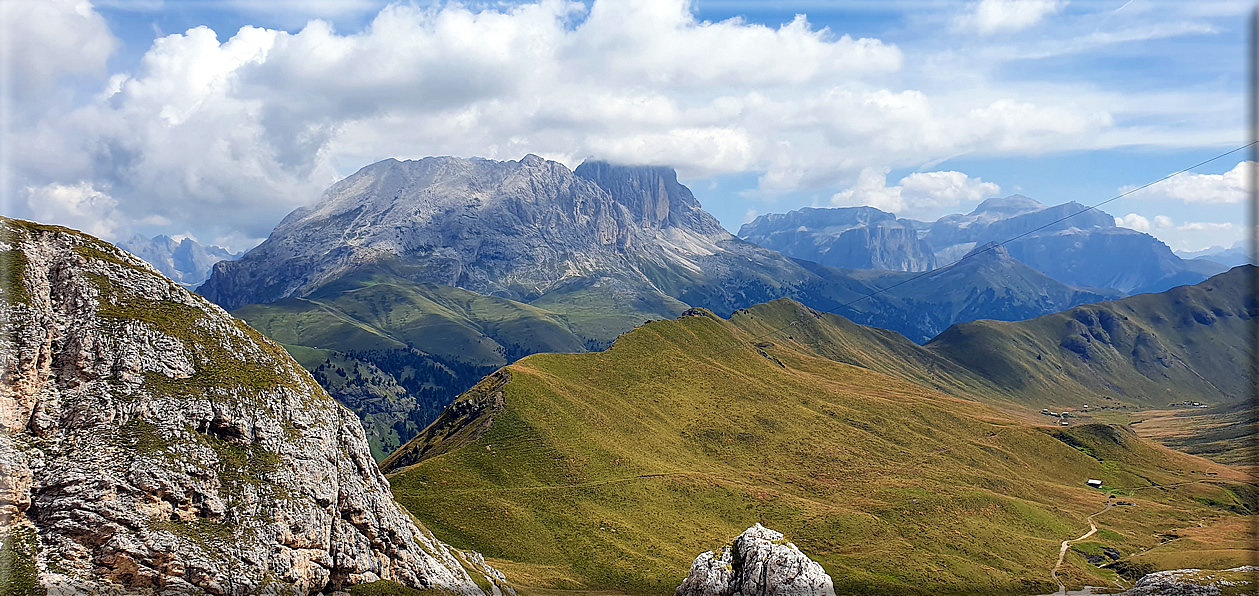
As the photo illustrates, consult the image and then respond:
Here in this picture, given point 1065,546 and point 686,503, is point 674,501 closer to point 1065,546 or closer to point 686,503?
point 686,503

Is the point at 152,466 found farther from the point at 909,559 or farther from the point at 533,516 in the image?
the point at 909,559

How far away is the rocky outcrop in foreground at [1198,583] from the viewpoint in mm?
78125

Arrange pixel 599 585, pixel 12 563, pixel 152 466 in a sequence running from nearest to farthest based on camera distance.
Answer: pixel 12 563 < pixel 152 466 < pixel 599 585

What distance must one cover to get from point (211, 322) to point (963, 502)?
16572cm

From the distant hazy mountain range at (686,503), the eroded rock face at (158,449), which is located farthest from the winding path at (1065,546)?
the eroded rock face at (158,449)

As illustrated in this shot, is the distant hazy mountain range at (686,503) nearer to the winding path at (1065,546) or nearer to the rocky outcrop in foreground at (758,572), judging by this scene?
the winding path at (1065,546)

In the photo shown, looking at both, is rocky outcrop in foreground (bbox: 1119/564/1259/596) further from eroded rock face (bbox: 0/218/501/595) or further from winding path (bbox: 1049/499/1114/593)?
eroded rock face (bbox: 0/218/501/595)

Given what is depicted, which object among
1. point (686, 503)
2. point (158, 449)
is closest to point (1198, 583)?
point (686, 503)

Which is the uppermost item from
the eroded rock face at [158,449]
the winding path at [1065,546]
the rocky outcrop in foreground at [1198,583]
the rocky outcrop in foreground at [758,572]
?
the eroded rock face at [158,449]

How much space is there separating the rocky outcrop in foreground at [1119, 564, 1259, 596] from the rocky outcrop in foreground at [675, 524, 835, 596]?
123ft

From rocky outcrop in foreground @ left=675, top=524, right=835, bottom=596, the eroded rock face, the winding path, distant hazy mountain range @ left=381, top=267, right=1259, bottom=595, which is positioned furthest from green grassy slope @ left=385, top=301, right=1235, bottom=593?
the eroded rock face

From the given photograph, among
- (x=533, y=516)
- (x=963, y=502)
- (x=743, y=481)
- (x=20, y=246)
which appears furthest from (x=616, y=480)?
(x=20, y=246)

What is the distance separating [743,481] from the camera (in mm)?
169125

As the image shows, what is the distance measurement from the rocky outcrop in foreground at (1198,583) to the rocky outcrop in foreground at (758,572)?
3747 centimetres
